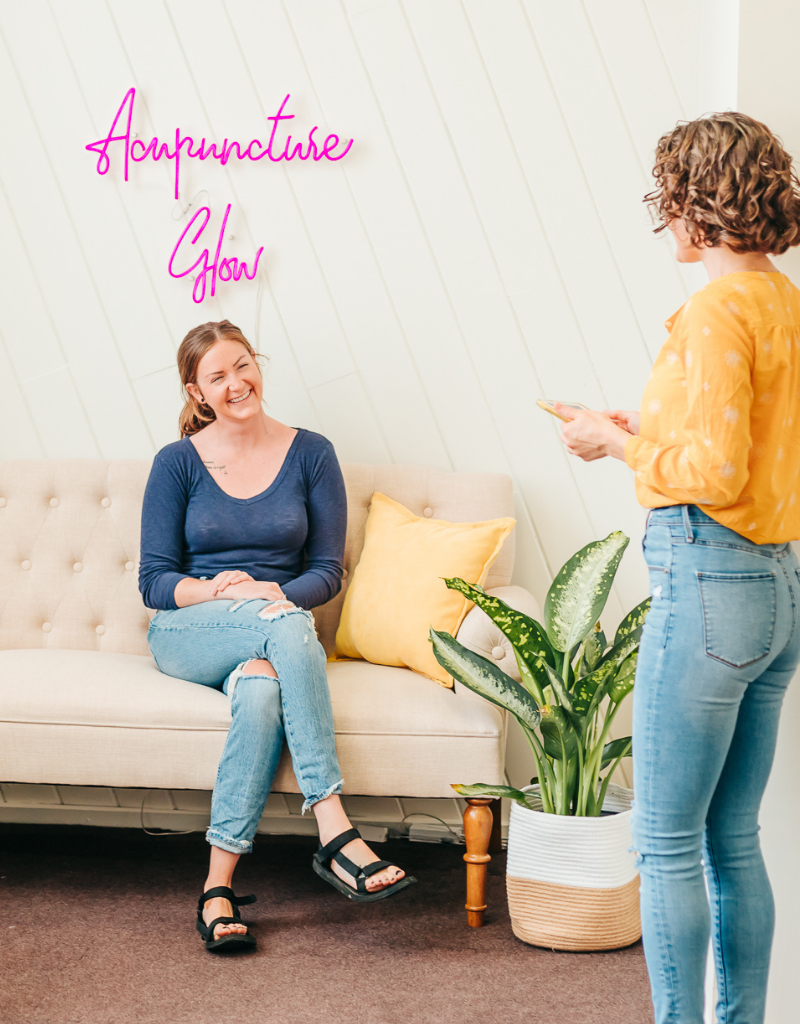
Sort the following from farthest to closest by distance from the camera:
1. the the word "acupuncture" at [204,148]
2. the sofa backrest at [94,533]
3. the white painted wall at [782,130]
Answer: the the word "acupuncture" at [204,148] → the sofa backrest at [94,533] → the white painted wall at [782,130]

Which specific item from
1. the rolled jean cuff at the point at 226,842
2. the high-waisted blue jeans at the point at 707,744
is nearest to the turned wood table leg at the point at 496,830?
the rolled jean cuff at the point at 226,842

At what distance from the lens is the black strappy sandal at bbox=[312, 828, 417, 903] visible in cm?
168

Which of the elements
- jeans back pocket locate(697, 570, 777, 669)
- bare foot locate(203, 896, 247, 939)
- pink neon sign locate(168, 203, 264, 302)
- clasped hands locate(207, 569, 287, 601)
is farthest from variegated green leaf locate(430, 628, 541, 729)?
pink neon sign locate(168, 203, 264, 302)

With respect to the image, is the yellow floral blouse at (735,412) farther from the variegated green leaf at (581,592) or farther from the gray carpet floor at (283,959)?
the gray carpet floor at (283,959)

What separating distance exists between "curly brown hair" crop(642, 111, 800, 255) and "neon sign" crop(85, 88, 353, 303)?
1.51 m

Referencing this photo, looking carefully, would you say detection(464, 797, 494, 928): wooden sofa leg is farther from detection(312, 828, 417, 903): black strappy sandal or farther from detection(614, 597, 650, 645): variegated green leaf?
detection(614, 597, 650, 645): variegated green leaf

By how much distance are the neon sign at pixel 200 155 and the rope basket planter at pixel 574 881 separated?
1609 mm

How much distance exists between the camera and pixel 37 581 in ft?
7.64

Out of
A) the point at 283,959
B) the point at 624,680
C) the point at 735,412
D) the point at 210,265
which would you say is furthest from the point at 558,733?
the point at 210,265

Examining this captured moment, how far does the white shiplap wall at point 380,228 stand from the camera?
2.33 meters

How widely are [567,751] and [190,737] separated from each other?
2.45 feet

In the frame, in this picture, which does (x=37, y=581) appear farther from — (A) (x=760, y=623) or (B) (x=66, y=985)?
(A) (x=760, y=623)

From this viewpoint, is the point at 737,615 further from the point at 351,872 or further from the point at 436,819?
the point at 436,819

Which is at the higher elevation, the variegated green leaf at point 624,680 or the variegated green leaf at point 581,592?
the variegated green leaf at point 581,592
